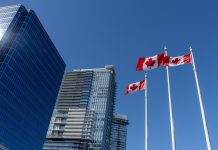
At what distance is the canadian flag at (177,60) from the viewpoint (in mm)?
35406

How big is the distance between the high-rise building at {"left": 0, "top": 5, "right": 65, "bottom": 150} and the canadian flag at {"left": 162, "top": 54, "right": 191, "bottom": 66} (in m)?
96.6

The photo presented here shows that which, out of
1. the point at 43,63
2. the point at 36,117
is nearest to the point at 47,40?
the point at 43,63

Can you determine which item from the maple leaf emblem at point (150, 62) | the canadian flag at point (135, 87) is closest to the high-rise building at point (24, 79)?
the canadian flag at point (135, 87)

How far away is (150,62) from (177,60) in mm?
3833

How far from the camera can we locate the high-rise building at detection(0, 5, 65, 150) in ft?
406

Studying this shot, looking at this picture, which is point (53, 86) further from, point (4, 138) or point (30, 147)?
point (4, 138)

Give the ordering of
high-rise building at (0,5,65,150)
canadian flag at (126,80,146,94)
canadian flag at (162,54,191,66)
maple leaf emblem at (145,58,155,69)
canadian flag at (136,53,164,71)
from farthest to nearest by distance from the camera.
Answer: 1. high-rise building at (0,5,65,150)
2. canadian flag at (126,80,146,94)
3. maple leaf emblem at (145,58,155,69)
4. canadian flag at (136,53,164,71)
5. canadian flag at (162,54,191,66)

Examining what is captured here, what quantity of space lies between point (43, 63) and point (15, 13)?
31.9 metres

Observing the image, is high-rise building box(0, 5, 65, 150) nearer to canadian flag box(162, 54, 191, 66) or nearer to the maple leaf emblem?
the maple leaf emblem

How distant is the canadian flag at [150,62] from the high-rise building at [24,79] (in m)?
93.4

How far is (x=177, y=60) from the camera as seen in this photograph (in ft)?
119

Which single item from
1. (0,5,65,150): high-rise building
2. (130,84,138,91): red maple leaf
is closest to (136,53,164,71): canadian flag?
(130,84,138,91): red maple leaf

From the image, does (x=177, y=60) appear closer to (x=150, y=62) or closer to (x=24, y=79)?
(x=150, y=62)

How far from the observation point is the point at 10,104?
410 feet
